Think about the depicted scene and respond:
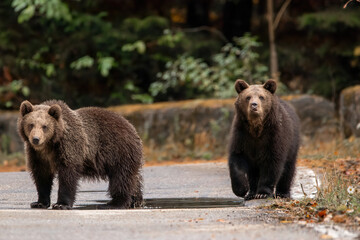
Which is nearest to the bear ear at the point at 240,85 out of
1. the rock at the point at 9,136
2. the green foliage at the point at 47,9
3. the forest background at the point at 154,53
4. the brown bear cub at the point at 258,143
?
the brown bear cub at the point at 258,143

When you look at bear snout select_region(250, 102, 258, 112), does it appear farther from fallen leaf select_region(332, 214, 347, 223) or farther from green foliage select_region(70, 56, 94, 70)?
green foliage select_region(70, 56, 94, 70)

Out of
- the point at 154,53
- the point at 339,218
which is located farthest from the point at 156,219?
the point at 154,53

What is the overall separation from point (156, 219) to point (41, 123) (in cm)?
218

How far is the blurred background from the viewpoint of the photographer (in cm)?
1755

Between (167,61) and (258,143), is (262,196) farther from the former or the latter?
(167,61)

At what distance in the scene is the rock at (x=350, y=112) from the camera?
16.3m

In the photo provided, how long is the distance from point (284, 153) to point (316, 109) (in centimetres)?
813

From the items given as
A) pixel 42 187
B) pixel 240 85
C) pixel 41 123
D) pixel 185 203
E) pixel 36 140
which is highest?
pixel 240 85

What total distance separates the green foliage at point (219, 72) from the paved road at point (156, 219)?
26.7 ft

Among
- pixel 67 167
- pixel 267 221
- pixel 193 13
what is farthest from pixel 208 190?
pixel 193 13

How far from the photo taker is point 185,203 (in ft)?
29.5

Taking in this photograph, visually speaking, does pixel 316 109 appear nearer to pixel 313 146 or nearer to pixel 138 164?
pixel 313 146

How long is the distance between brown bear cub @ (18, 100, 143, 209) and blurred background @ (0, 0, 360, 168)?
7994mm

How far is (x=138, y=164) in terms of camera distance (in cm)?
901
